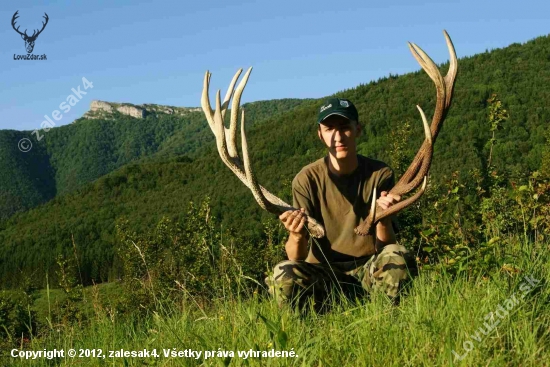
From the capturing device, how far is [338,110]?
157 inches

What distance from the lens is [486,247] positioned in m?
3.62

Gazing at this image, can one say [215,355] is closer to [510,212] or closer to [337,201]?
[337,201]

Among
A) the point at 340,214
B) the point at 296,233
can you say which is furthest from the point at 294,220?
the point at 340,214

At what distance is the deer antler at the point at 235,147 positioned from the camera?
3.87 meters

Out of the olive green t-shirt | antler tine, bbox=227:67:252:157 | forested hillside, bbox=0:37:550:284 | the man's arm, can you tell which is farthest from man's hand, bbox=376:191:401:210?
forested hillside, bbox=0:37:550:284

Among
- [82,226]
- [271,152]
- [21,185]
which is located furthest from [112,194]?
[21,185]

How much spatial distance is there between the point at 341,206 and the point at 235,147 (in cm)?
80

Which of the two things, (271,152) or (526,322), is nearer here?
(526,322)

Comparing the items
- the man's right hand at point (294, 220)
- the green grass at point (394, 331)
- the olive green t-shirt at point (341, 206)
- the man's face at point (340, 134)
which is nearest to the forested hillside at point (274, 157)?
the olive green t-shirt at point (341, 206)

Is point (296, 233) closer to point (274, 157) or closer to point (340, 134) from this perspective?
point (340, 134)

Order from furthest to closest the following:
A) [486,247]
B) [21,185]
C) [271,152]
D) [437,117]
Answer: [21,185] → [271,152] → [437,117] → [486,247]

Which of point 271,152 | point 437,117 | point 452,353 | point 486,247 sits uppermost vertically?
point 271,152

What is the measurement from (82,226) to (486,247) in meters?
96.5

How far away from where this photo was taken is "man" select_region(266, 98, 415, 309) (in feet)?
12.9
